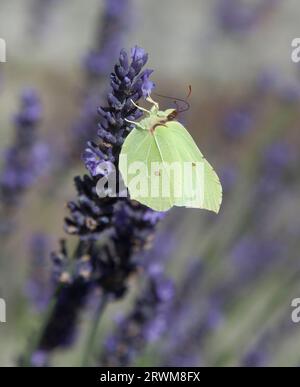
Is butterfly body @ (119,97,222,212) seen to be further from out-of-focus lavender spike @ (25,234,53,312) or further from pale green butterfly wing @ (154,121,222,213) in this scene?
out-of-focus lavender spike @ (25,234,53,312)

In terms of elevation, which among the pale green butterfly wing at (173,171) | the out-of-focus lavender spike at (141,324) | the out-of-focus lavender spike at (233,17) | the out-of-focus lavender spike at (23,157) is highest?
the out-of-focus lavender spike at (233,17)

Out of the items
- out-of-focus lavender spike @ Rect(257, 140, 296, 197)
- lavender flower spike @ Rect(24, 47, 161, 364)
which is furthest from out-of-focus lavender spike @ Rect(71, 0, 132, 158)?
lavender flower spike @ Rect(24, 47, 161, 364)

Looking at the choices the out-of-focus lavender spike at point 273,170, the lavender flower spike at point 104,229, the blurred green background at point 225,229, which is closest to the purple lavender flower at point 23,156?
the blurred green background at point 225,229

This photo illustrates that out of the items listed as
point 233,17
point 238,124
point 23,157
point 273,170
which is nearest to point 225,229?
point 273,170

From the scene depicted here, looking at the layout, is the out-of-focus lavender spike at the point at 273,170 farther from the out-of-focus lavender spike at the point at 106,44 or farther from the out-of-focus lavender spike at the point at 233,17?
the out-of-focus lavender spike at the point at 233,17
